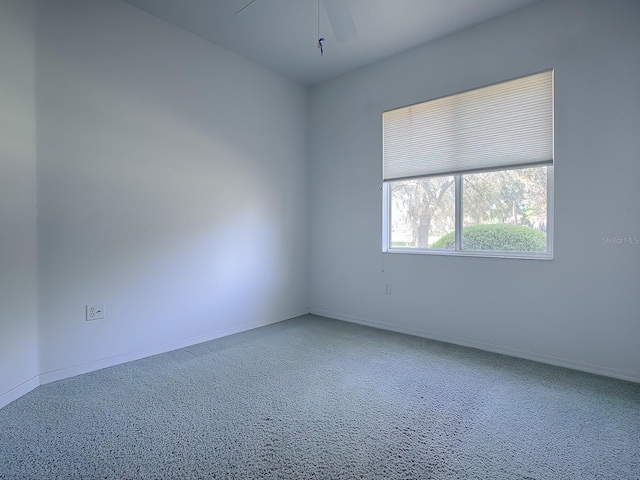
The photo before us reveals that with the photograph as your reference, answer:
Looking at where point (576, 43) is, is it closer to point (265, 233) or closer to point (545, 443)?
point (545, 443)

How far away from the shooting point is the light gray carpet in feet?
5.05

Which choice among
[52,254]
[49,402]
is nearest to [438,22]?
[52,254]

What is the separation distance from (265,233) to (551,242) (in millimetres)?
2832

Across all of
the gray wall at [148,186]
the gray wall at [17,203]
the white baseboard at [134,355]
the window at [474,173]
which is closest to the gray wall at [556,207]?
the window at [474,173]

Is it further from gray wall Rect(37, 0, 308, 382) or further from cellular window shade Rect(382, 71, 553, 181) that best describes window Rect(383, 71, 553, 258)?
gray wall Rect(37, 0, 308, 382)

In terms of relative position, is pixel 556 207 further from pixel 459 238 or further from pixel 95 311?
pixel 95 311

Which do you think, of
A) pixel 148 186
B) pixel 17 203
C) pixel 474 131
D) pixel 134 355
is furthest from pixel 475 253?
pixel 17 203

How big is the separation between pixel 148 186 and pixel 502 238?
322 cm

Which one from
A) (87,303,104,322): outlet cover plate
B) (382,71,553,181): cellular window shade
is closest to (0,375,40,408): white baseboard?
(87,303,104,322): outlet cover plate

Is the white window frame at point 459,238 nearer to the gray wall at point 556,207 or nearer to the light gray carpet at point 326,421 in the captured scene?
the gray wall at point 556,207

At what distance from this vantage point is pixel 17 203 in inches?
86.0

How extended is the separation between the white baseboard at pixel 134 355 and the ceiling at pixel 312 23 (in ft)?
9.59

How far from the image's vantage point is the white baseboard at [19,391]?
206 centimetres

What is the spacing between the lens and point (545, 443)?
1.72 m
